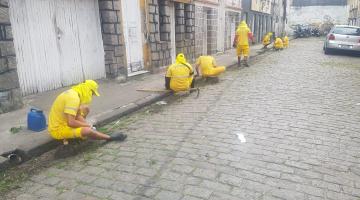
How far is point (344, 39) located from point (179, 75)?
1278cm

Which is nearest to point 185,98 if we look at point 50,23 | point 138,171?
point 50,23

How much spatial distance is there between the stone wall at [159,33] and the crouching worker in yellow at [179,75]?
3444mm

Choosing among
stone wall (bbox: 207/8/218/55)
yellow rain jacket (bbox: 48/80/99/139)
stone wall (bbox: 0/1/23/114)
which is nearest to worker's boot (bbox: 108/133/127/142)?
yellow rain jacket (bbox: 48/80/99/139)

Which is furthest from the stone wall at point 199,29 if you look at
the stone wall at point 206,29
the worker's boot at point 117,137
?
the worker's boot at point 117,137

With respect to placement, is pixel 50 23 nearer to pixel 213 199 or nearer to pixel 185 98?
pixel 185 98

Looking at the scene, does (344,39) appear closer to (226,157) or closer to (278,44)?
(278,44)

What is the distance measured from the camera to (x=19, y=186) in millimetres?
3908

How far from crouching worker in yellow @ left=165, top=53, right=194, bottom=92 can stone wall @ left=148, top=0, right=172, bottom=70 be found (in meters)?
3.44

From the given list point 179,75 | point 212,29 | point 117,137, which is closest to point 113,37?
point 179,75

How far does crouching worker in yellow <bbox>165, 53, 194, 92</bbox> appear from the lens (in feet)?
26.5

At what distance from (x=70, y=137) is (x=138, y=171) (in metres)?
1.31

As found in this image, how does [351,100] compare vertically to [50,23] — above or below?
below

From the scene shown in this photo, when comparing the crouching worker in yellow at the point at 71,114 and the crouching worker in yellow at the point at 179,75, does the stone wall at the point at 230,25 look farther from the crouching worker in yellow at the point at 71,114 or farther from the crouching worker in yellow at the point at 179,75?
the crouching worker in yellow at the point at 71,114

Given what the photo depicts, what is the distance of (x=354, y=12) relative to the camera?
41.8 metres
